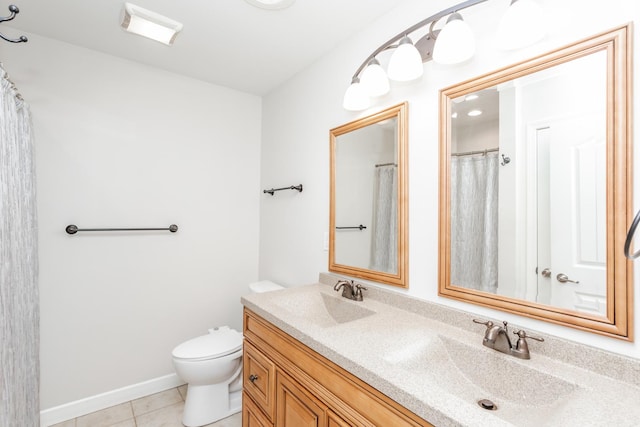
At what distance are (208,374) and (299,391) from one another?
3.27 ft

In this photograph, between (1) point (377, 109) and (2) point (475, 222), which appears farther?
(1) point (377, 109)

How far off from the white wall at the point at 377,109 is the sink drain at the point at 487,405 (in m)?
0.30

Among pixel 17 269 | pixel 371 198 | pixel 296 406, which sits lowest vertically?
pixel 296 406

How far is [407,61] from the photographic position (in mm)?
1282

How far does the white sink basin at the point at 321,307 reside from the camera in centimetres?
150

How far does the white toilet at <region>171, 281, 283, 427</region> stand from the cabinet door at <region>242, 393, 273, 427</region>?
1.28 ft

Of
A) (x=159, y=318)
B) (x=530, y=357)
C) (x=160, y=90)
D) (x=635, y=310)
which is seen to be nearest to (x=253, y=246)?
(x=159, y=318)

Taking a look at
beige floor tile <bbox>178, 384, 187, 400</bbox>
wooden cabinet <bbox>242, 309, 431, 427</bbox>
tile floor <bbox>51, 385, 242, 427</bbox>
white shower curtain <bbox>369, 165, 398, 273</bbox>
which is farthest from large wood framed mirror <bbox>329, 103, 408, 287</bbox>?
beige floor tile <bbox>178, 384, 187, 400</bbox>

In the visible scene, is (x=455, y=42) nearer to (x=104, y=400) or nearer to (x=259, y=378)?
(x=259, y=378)

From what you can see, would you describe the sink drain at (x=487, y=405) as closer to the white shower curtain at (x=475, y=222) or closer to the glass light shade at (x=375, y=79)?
the white shower curtain at (x=475, y=222)

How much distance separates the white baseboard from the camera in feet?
6.09

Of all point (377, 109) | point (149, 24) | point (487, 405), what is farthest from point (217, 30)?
point (487, 405)

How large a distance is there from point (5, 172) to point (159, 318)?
1.38m

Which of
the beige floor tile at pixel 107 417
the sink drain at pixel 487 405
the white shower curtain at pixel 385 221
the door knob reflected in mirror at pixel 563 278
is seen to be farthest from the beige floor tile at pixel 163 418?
the door knob reflected in mirror at pixel 563 278
